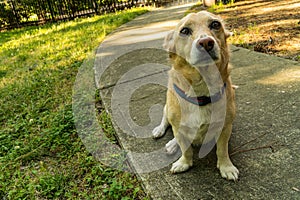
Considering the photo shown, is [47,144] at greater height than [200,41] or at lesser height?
lesser

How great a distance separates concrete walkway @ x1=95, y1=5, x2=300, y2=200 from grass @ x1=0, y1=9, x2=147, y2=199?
0.81 feet

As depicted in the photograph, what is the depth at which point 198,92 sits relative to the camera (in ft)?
6.65

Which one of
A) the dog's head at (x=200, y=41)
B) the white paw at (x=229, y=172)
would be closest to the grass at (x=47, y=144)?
the white paw at (x=229, y=172)

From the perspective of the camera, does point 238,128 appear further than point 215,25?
Yes

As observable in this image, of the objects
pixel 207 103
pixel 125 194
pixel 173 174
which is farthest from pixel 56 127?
pixel 207 103

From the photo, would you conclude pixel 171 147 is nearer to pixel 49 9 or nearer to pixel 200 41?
pixel 200 41

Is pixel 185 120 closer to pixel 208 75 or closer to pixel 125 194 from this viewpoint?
pixel 208 75

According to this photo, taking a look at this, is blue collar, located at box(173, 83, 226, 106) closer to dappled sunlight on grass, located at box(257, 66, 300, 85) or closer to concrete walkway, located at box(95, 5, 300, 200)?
concrete walkway, located at box(95, 5, 300, 200)

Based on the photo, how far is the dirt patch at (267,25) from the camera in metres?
4.26

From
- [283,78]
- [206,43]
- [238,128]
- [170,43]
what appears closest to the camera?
[206,43]

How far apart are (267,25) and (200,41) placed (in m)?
4.25

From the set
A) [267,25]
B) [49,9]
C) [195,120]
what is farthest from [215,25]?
[49,9]

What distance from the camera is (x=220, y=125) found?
1.95 m

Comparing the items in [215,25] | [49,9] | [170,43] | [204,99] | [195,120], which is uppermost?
[49,9]
